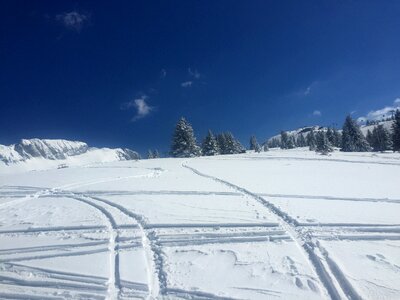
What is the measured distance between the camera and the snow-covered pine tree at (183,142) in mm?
55916

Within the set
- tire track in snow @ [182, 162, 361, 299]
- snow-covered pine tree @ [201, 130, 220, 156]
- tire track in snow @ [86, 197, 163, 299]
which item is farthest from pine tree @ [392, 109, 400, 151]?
tire track in snow @ [86, 197, 163, 299]

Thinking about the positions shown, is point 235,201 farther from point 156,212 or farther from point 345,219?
point 345,219

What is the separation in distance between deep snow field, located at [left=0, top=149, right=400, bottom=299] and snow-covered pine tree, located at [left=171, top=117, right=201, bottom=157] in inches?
1602

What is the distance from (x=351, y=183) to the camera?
18.4 m

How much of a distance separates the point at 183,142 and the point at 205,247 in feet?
Result: 157

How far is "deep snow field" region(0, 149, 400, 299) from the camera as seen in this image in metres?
6.52

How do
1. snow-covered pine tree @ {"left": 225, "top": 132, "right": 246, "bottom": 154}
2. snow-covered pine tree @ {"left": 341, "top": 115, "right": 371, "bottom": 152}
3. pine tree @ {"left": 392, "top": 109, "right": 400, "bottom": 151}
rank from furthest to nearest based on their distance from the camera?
snow-covered pine tree @ {"left": 225, "top": 132, "right": 246, "bottom": 154} → snow-covered pine tree @ {"left": 341, "top": 115, "right": 371, "bottom": 152} → pine tree @ {"left": 392, "top": 109, "right": 400, "bottom": 151}

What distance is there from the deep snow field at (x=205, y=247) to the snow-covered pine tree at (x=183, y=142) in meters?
40.7

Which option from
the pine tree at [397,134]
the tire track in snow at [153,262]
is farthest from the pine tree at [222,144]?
the tire track in snow at [153,262]

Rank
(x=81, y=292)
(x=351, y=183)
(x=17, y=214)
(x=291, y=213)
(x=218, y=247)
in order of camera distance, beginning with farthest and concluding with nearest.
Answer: (x=351, y=183), (x=17, y=214), (x=291, y=213), (x=218, y=247), (x=81, y=292)

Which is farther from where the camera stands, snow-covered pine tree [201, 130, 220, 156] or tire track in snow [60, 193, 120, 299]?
snow-covered pine tree [201, 130, 220, 156]

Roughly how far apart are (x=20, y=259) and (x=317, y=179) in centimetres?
1836

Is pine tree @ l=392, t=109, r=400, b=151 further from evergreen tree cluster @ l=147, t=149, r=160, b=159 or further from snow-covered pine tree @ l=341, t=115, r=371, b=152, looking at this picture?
evergreen tree cluster @ l=147, t=149, r=160, b=159

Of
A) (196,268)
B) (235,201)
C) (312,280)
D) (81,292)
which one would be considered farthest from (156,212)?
(312,280)
